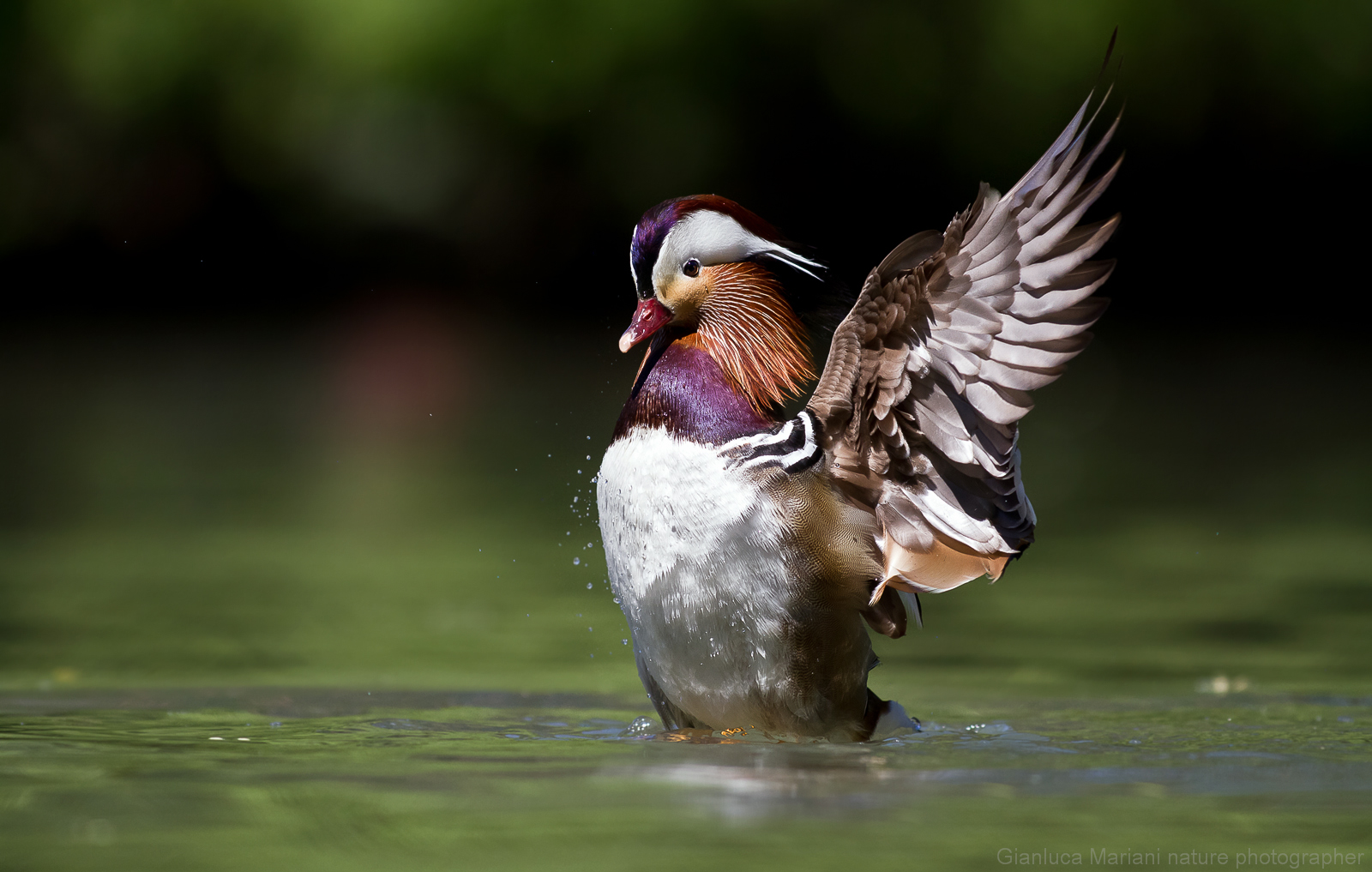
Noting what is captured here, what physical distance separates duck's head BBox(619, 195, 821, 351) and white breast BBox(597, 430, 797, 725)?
0.35 m

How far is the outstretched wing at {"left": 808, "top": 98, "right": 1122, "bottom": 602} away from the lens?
3803 mm

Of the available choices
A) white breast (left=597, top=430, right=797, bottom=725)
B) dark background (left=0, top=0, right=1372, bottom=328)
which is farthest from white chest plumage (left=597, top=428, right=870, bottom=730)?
dark background (left=0, top=0, right=1372, bottom=328)

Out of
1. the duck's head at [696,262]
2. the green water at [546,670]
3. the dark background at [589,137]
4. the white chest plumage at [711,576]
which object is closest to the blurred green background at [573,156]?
the dark background at [589,137]

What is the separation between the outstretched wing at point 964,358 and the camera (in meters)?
3.80

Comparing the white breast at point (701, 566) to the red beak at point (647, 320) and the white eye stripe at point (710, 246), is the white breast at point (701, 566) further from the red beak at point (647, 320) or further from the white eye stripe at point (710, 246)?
the white eye stripe at point (710, 246)

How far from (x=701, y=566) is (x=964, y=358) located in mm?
764

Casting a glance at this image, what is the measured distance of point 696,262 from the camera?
4.38 meters

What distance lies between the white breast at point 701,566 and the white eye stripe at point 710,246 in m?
0.45

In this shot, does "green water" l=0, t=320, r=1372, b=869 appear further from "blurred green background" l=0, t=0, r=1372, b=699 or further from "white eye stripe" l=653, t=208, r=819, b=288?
"blurred green background" l=0, t=0, r=1372, b=699

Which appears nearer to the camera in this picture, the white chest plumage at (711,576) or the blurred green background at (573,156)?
the white chest plumage at (711,576)

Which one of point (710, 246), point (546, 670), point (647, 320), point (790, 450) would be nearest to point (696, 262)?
point (710, 246)

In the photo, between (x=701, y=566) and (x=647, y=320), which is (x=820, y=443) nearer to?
(x=701, y=566)

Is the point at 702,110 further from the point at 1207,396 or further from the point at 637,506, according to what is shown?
the point at 637,506

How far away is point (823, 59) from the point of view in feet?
67.1
